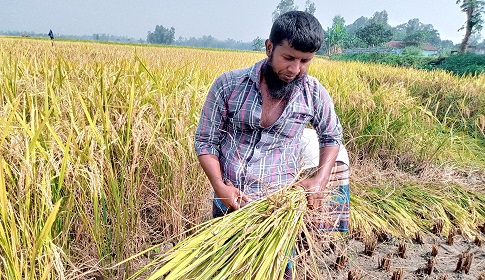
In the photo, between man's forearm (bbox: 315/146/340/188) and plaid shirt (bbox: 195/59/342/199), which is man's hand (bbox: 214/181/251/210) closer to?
plaid shirt (bbox: 195/59/342/199)

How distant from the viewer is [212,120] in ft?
4.34

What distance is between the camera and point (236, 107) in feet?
4.29

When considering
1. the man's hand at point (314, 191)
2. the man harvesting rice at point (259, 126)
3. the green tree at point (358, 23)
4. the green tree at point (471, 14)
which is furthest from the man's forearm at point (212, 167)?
the green tree at point (358, 23)

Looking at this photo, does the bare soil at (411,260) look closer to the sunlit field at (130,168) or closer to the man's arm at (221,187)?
the sunlit field at (130,168)

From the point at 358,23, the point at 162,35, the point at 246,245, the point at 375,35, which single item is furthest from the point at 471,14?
the point at 358,23

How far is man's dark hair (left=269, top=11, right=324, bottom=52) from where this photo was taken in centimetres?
114

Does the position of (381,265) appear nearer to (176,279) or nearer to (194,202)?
(194,202)

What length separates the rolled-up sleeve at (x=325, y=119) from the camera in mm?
1369

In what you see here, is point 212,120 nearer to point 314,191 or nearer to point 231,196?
point 231,196

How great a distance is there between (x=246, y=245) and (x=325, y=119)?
2.06ft

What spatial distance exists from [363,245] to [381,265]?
294mm

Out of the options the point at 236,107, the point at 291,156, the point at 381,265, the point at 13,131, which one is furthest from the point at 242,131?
the point at 381,265

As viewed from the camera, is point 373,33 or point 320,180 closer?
point 320,180

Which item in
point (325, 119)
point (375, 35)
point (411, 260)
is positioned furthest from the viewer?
point (375, 35)
